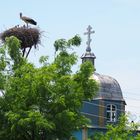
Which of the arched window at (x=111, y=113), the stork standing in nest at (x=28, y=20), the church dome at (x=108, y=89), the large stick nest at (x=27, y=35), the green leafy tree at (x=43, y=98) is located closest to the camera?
the green leafy tree at (x=43, y=98)

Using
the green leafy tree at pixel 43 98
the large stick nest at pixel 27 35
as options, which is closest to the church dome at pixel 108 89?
the large stick nest at pixel 27 35

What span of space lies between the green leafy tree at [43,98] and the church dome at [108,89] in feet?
71.4

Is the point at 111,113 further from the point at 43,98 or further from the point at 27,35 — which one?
the point at 43,98

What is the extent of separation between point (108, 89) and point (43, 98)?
23.7 metres

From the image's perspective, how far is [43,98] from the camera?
66.7 feet

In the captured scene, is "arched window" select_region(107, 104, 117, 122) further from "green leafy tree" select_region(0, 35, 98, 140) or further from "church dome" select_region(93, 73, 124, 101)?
"green leafy tree" select_region(0, 35, 98, 140)

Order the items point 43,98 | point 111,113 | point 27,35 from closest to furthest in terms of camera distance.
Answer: point 43,98 < point 27,35 < point 111,113

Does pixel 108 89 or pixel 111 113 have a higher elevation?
pixel 108 89

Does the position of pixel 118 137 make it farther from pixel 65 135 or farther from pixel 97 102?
pixel 97 102

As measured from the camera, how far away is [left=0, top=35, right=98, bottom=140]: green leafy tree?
1997cm

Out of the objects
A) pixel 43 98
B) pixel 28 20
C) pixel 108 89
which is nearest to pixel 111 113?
pixel 108 89

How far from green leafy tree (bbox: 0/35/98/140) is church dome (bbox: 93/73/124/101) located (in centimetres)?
2175

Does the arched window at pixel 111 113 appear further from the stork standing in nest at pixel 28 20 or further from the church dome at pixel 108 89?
the stork standing in nest at pixel 28 20

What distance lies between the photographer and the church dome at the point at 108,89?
142 ft
